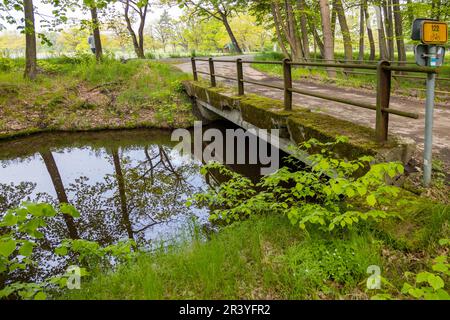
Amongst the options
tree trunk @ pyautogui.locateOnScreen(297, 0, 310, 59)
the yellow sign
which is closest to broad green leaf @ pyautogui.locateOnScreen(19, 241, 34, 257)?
the yellow sign

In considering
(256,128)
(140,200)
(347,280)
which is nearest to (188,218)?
(140,200)

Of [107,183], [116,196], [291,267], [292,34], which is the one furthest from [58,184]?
[292,34]

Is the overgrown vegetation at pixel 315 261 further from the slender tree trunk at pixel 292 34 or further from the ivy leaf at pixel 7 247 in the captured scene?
the slender tree trunk at pixel 292 34

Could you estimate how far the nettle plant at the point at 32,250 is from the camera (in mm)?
2643

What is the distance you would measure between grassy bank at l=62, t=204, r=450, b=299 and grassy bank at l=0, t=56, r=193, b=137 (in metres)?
9.35

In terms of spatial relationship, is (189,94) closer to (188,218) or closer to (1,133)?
(1,133)

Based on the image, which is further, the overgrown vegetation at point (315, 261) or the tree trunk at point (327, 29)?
the tree trunk at point (327, 29)

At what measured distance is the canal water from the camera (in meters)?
5.29

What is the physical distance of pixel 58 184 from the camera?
24.7 ft

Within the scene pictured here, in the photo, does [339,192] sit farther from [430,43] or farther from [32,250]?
[32,250]

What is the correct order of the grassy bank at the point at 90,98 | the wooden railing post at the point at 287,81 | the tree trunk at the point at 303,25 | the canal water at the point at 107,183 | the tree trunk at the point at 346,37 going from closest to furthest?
the canal water at the point at 107,183, the wooden railing post at the point at 287,81, the grassy bank at the point at 90,98, the tree trunk at the point at 346,37, the tree trunk at the point at 303,25

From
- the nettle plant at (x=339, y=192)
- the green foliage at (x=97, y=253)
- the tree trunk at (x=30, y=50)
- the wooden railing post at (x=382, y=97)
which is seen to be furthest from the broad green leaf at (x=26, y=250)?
the tree trunk at (x=30, y=50)

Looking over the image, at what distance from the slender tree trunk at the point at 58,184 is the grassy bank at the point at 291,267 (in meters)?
2.29
